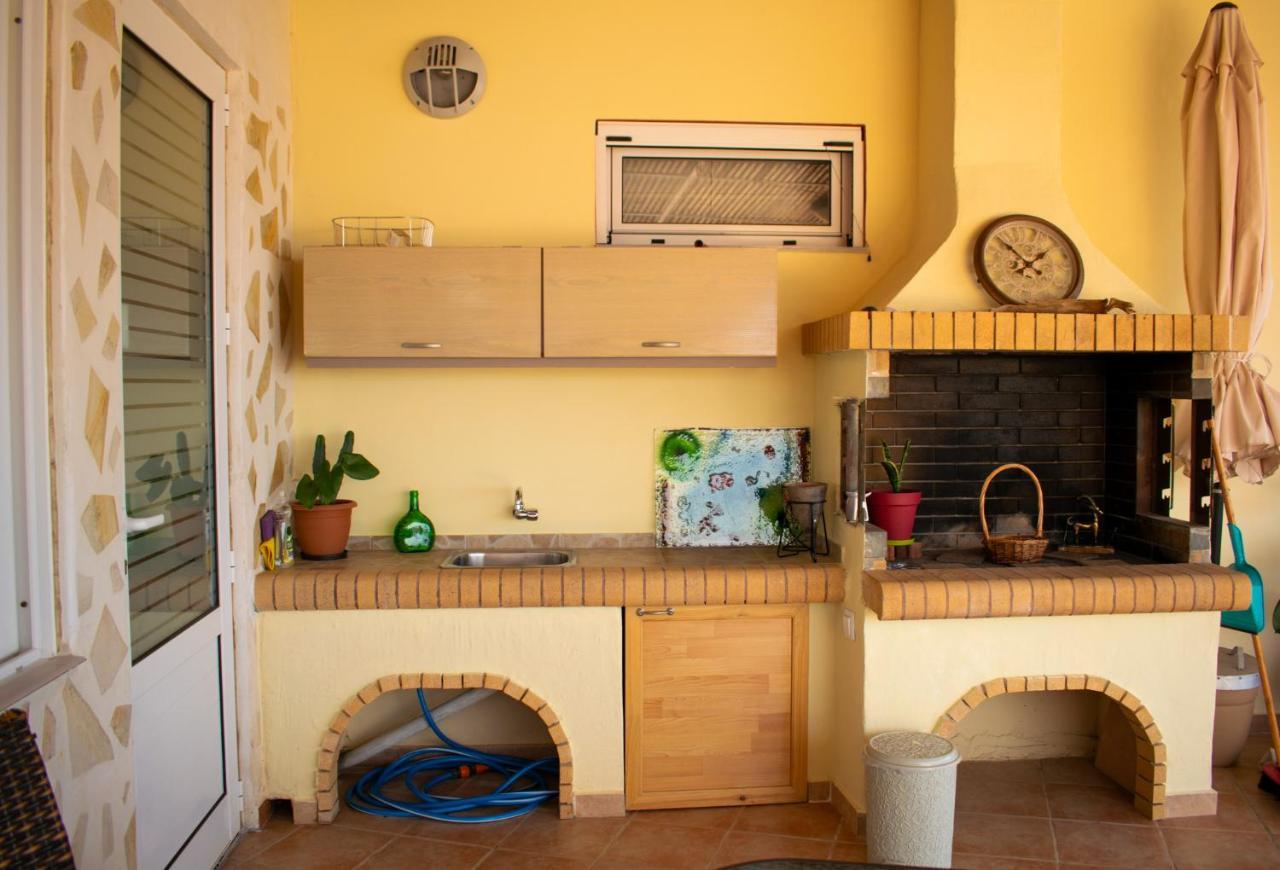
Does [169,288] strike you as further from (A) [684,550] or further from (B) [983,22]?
(B) [983,22]

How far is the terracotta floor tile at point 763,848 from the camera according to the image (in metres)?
3.13

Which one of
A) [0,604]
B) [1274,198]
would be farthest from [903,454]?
[0,604]

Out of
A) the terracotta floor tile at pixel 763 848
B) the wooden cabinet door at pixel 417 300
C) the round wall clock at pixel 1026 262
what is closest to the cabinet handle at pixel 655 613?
the terracotta floor tile at pixel 763 848

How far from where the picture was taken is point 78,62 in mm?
2156

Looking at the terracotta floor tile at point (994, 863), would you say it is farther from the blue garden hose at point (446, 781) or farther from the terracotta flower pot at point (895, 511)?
the blue garden hose at point (446, 781)

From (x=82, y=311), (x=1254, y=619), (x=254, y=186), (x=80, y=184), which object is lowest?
(x=1254, y=619)

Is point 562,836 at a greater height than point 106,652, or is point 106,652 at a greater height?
point 106,652

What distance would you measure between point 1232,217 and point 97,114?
3.65m

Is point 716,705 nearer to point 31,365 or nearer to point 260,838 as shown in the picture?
point 260,838

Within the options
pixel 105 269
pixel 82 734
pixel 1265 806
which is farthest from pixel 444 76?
pixel 1265 806

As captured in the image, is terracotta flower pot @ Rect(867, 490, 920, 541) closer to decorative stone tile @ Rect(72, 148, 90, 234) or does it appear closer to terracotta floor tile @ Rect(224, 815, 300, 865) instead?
terracotta floor tile @ Rect(224, 815, 300, 865)

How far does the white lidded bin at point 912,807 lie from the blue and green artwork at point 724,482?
3.53ft

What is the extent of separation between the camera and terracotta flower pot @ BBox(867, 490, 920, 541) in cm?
349

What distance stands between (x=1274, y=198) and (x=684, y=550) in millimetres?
2662
